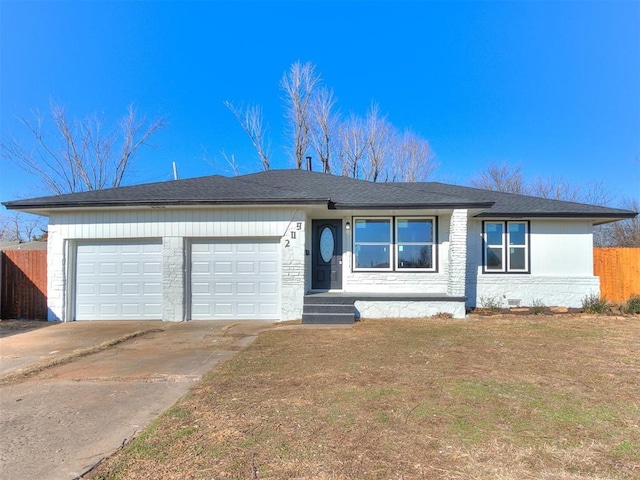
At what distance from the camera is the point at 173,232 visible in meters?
9.64

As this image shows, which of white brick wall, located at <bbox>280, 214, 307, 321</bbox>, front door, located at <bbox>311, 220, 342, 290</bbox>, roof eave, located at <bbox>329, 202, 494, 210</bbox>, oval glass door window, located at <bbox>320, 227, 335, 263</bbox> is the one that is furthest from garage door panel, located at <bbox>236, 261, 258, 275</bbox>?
roof eave, located at <bbox>329, 202, 494, 210</bbox>

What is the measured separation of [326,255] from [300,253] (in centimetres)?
173

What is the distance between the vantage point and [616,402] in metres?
3.76

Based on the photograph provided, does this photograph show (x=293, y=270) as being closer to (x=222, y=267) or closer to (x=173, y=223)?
(x=222, y=267)

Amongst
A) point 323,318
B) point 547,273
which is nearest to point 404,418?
point 323,318

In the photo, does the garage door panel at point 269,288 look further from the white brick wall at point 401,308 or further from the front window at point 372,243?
the front window at point 372,243

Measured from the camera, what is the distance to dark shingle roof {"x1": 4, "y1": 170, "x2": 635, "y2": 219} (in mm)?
9258

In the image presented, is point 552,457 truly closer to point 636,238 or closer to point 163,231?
point 163,231

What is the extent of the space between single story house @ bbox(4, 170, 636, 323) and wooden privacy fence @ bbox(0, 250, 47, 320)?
0.71 m

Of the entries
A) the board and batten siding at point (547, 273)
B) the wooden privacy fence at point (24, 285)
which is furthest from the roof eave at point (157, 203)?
the board and batten siding at point (547, 273)

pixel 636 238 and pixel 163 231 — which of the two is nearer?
pixel 163 231

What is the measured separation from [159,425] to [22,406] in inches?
72.4

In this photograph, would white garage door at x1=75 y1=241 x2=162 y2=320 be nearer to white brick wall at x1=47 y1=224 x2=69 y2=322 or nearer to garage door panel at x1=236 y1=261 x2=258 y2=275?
white brick wall at x1=47 y1=224 x2=69 y2=322

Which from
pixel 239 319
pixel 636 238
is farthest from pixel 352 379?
pixel 636 238
